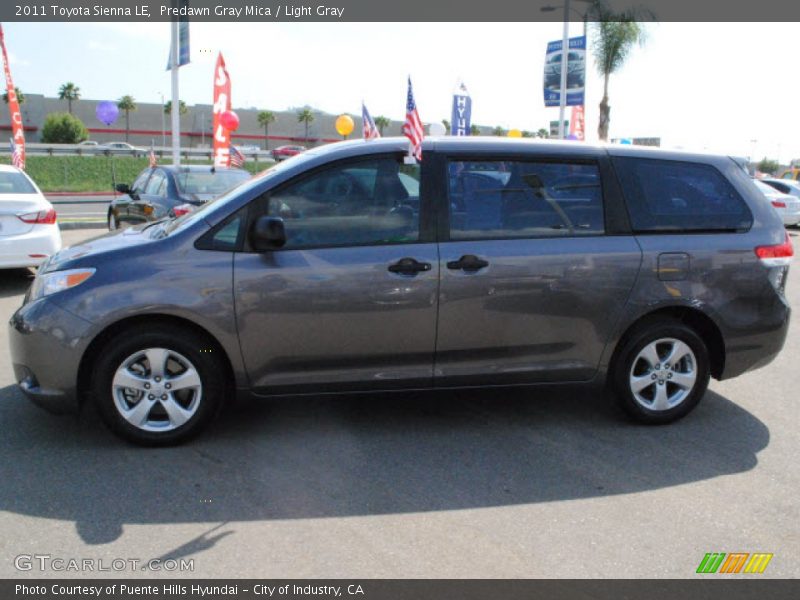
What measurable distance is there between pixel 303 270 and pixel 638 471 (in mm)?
2220

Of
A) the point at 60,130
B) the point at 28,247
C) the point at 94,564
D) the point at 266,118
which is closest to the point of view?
the point at 94,564

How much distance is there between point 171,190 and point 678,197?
282 inches

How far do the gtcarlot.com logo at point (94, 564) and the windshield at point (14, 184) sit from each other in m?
7.17

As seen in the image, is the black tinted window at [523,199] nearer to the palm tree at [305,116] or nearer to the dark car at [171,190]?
the dark car at [171,190]

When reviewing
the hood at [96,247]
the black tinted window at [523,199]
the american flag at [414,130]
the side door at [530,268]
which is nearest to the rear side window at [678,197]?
the side door at [530,268]

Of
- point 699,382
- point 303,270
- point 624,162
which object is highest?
point 624,162

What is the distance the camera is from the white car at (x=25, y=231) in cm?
862

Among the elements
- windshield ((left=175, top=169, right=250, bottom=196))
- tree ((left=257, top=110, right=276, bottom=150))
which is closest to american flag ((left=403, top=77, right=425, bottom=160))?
windshield ((left=175, top=169, right=250, bottom=196))

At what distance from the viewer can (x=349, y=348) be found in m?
4.55

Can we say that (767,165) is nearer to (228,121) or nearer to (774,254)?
(228,121)

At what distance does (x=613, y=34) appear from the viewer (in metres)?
28.6

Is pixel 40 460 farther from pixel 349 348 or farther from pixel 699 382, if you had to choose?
pixel 699 382

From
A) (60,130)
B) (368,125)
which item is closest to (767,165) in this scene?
(60,130)

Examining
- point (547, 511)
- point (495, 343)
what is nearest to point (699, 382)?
point (495, 343)
